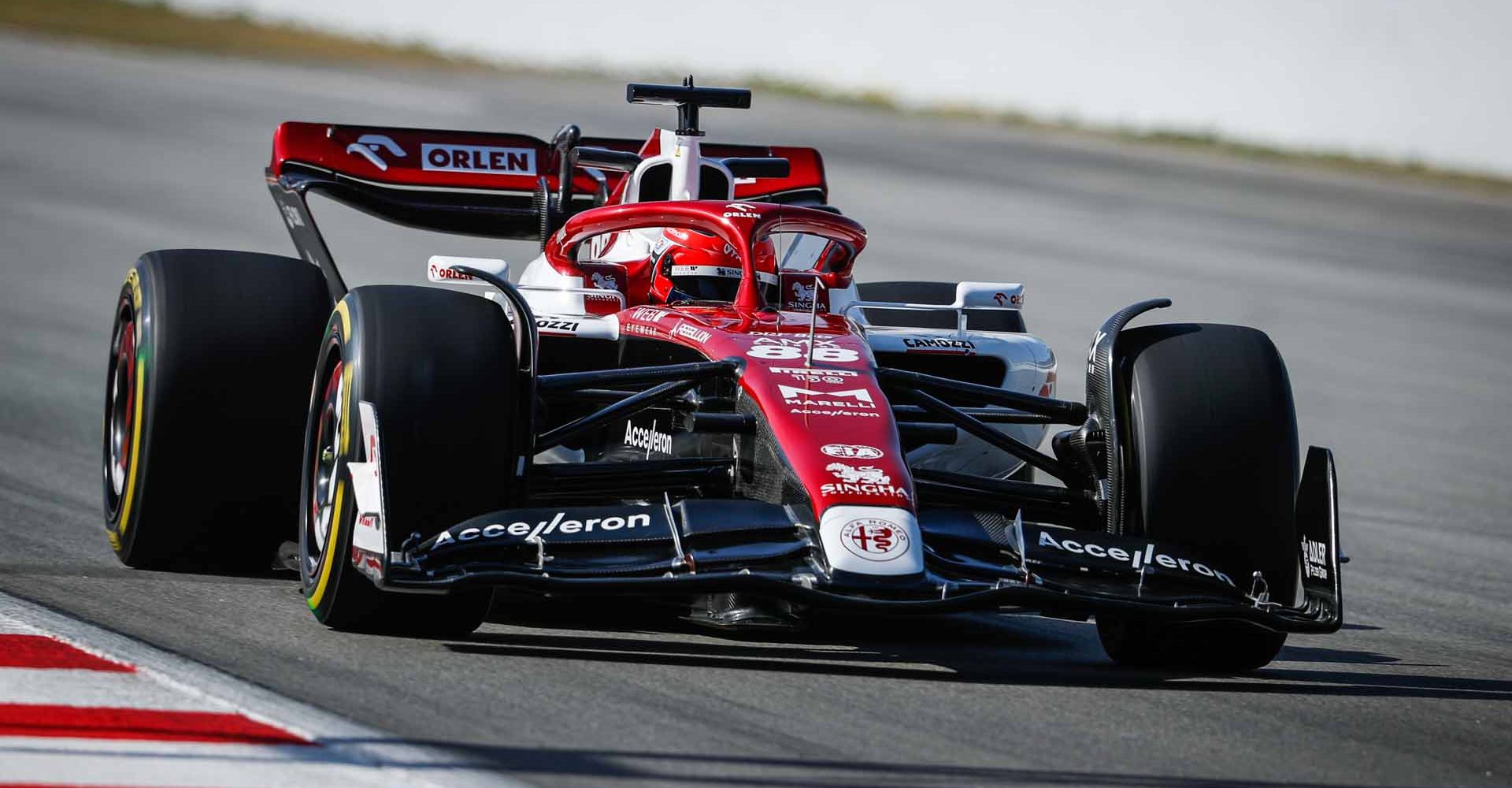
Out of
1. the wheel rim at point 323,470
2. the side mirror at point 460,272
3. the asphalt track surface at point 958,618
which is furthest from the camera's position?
the side mirror at point 460,272

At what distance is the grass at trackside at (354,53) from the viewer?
39750 millimetres

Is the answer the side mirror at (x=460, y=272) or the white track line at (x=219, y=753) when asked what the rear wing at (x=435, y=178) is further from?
the white track line at (x=219, y=753)

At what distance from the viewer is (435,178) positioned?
10156 mm

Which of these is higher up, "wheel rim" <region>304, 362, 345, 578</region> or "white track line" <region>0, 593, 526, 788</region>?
"wheel rim" <region>304, 362, 345, 578</region>

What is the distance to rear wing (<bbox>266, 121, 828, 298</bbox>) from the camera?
9.53m

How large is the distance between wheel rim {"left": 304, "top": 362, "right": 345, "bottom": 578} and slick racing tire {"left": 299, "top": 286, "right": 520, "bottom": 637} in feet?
0.10

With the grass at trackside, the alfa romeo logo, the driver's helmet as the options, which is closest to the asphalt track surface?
the alfa romeo logo

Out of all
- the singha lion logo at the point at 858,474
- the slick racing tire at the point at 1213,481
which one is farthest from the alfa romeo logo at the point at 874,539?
the slick racing tire at the point at 1213,481

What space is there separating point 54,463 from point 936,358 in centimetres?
481

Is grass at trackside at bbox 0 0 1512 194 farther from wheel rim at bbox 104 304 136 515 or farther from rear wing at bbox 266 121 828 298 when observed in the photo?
wheel rim at bbox 104 304 136 515

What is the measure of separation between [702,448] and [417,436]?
1.37 meters

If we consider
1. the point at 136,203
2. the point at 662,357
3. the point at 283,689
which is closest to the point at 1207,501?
the point at 662,357

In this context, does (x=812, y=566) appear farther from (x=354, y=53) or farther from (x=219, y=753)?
(x=354, y=53)

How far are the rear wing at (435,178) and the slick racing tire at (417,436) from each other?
2825 millimetres
